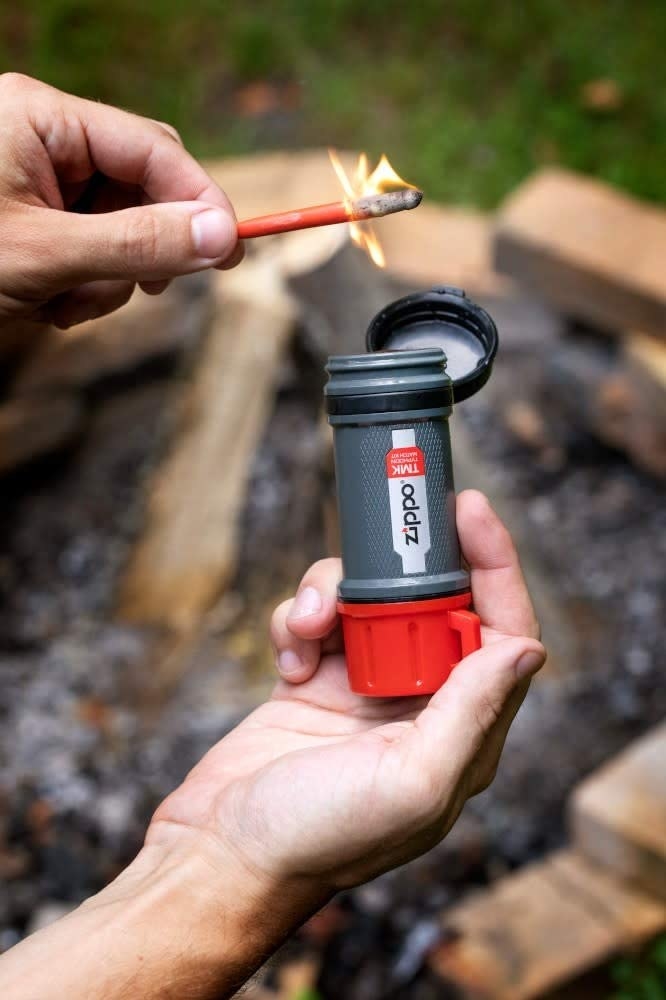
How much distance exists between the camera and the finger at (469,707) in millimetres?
1586

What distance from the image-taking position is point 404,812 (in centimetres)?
156

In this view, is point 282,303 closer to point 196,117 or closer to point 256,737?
point 196,117

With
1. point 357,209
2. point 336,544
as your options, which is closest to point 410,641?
point 357,209

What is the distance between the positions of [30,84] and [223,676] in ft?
7.07

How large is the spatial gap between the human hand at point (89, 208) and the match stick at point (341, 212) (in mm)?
87

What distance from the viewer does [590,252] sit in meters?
3.71

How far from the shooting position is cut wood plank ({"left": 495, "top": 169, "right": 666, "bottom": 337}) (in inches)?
143

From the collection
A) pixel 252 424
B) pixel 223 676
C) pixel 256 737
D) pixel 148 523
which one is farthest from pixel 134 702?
pixel 256 737

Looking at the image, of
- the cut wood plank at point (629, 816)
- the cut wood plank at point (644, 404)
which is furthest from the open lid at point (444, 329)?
the cut wood plank at point (644, 404)

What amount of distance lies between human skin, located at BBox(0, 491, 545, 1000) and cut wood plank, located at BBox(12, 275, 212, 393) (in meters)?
2.55

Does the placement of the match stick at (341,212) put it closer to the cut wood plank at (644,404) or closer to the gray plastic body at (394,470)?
the gray plastic body at (394,470)

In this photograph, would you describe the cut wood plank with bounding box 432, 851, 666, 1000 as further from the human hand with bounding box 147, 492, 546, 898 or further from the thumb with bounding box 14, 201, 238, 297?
the thumb with bounding box 14, 201, 238, 297

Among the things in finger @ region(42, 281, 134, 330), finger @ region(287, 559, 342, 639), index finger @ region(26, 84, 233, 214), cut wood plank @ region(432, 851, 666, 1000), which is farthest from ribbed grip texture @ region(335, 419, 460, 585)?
cut wood plank @ region(432, 851, 666, 1000)

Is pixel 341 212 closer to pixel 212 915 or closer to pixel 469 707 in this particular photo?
pixel 469 707
